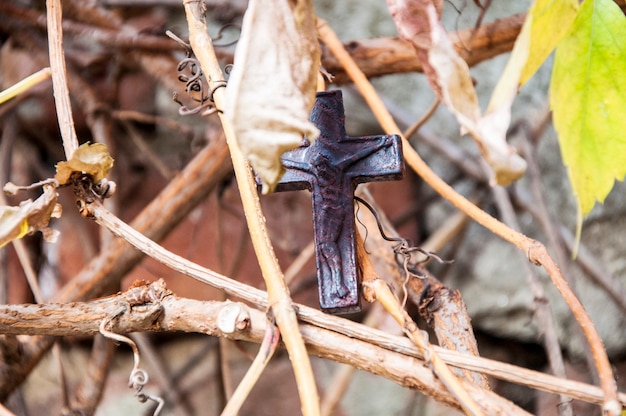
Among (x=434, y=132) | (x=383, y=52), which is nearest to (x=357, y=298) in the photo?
(x=383, y=52)

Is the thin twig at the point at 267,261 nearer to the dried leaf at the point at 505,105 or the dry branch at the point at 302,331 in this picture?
the dry branch at the point at 302,331

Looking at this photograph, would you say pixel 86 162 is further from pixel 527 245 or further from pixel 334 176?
pixel 527 245

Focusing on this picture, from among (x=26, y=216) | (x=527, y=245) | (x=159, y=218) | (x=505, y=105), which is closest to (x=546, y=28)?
(x=505, y=105)

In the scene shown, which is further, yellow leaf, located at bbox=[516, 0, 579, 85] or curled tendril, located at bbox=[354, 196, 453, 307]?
curled tendril, located at bbox=[354, 196, 453, 307]

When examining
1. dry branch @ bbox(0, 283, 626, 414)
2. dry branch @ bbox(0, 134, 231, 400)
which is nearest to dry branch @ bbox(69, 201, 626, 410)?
dry branch @ bbox(0, 283, 626, 414)

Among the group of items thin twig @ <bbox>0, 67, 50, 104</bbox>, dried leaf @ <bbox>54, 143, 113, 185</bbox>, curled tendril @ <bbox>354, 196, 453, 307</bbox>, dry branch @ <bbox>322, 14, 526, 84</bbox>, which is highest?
dry branch @ <bbox>322, 14, 526, 84</bbox>

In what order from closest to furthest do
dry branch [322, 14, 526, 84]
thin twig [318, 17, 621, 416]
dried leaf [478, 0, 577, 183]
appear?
dried leaf [478, 0, 577, 183] < thin twig [318, 17, 621, 416] < dry branch [322, 14, 526, 84]

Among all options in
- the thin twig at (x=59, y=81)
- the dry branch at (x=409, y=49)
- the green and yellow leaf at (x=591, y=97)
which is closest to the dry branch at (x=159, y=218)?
the dry branch at (x=409, y=49)

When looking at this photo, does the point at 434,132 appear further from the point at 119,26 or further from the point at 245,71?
the point at 245,71

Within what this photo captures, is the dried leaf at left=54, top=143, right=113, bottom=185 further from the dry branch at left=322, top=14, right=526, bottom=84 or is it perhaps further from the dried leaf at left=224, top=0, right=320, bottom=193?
the dry branch at left=322, top=14, right=526, bottom=84
